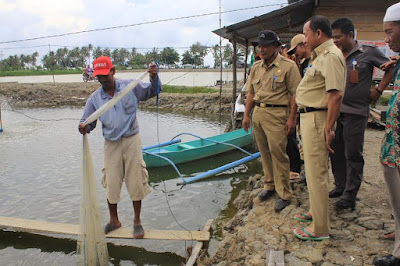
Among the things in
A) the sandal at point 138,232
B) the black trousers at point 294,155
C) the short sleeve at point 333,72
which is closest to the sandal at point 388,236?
the short sleeve at point 333,72

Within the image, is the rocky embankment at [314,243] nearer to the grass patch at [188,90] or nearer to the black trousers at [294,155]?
the black trousers at [294,155]

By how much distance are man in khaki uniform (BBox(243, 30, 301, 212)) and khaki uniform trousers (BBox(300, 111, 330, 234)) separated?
767mm

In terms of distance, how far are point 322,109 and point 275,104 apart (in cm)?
92

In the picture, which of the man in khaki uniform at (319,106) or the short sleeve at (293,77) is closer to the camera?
the man in khaki uniform at (319,106)

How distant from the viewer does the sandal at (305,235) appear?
313 cm

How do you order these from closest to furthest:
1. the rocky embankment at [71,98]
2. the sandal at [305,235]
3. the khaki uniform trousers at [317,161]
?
the khaki uniform trousers at [317,161] → the sandal at [305,235] → the rocky embankment at [71,98]

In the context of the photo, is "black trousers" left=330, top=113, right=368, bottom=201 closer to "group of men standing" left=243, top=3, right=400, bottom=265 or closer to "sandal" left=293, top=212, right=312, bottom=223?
"group of men standing" left=243, top=3, right=400, bottom=265

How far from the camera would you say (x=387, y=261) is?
8.64ft

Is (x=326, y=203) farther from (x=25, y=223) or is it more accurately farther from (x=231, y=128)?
(x=231, y=128)

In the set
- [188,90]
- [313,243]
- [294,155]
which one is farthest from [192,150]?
[188,90]

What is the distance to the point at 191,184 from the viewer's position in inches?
292

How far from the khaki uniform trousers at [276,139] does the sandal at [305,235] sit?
2.41 feet

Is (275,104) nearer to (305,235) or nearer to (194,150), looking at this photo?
(305,235)

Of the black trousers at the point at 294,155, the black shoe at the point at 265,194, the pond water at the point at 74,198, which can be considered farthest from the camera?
the black trousers at the point at 294,155
